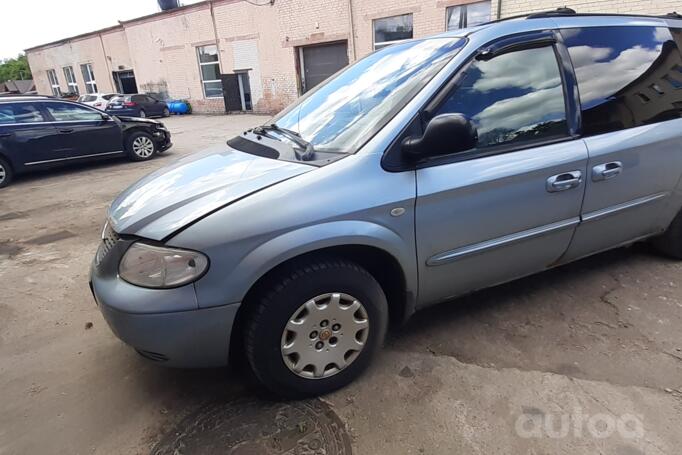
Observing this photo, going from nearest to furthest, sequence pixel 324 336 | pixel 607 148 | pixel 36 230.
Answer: pixel 324 336 → pixel 607 148 → pixel 36 230

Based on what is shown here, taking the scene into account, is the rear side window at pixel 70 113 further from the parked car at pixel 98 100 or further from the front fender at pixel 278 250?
the parked car at pixel 98 100

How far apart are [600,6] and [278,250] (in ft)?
37.3

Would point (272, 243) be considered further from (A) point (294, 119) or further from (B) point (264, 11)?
(B) point (264, 11)

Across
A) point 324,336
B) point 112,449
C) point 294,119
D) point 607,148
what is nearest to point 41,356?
point 112,449

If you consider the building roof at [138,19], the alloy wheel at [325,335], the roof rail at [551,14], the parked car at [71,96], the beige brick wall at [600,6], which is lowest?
the alloy wheel at [325,335]

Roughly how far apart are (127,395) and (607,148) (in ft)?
10.1

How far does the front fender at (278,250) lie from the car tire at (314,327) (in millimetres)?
113

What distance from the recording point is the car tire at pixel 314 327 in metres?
1.93

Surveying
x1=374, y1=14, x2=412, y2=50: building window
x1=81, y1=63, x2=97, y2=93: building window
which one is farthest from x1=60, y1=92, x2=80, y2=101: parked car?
x1=374, y1=14, x2=412, y2=50: building window

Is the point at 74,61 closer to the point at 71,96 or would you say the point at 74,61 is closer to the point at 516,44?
the point at 71,96

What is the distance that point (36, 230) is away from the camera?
16.9ft

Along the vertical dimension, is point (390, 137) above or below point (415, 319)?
above

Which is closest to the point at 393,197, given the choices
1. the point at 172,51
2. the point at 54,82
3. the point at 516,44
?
the point at 516,44

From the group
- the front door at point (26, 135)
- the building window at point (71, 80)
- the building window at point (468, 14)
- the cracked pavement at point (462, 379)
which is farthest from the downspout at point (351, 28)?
the building window at point (71, 80)
